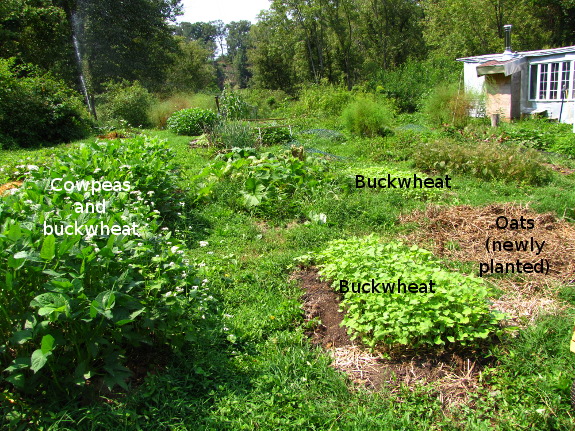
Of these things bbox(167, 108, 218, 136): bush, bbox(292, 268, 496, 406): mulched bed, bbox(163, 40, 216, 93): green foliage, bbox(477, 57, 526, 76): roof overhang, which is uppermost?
bbox(163, 40, 216, 93): green foliage

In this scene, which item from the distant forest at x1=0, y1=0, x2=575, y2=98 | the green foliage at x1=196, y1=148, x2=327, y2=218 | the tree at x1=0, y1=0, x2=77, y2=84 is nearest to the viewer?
the green foliage at x1=196, y1=148, x2=327, y2=218

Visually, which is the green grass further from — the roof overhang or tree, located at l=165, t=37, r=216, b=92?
tree, located at l=165, t=37, r=216, b=92

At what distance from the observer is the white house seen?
1299cm

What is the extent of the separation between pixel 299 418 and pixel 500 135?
9.03 metres

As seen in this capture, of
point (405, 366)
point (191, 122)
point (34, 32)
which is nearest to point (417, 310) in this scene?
point (405, 366)

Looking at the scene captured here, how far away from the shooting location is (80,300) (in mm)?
2240

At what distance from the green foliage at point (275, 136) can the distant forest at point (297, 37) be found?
8.12m

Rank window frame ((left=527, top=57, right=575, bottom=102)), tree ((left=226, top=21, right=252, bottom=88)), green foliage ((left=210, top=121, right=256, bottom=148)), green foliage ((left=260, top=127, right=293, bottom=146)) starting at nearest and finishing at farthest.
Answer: green foliage ((left=210, top=121, right=256, bottom=148)), green foliage ((left=260, top=127, right=293, bottom=146)), window frame ((left=527, top=57, right=575, bottom=102)), tree ((left=226, top=21, right=252, bottom=88))

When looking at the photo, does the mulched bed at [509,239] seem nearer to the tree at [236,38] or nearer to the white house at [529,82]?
the white house at [529,82]

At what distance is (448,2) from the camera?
71.5 ft

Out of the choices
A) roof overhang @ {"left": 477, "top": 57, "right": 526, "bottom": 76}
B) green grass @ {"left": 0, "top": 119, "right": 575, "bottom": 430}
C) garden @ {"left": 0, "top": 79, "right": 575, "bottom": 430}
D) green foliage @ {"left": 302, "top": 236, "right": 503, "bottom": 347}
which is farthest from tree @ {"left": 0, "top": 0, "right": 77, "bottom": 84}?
green foliage @ {"left": 302, "top": 236, "right": 503, "bottom": 347}

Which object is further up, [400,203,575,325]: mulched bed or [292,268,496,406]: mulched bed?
[400,203,575,325]: mulched bed

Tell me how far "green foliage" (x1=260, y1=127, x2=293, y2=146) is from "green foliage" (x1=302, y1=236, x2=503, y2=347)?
7348mm

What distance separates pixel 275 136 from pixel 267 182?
5.02m
